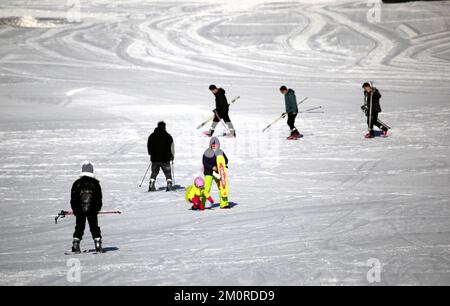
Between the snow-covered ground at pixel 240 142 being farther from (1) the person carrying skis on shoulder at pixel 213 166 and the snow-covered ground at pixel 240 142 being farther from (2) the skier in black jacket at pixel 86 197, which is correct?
(2) the skier in black jacket at pixel 86 197

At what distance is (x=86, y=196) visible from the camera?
12031 mm

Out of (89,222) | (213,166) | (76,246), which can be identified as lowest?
(76,246)

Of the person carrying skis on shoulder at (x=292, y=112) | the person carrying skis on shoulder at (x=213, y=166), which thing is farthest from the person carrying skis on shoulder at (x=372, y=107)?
the person carrying skis on shoulder at (x=213, y=166)

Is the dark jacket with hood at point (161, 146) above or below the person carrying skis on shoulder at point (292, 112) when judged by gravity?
below

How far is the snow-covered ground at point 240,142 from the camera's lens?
12.1 meters

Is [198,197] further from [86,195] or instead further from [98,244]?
[86,195]

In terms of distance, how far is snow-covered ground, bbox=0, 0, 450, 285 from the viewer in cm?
1206

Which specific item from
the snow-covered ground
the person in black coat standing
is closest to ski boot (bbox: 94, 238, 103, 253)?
the snow-covered ground

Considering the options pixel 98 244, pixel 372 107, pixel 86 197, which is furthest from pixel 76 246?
pixel 372 107

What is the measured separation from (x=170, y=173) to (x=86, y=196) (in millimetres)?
5327

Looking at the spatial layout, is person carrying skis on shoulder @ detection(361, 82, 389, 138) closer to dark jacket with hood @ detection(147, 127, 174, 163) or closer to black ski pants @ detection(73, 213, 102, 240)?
dark jacket with hood @ detection(147, 127, 174, 163)

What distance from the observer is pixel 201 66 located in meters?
38.8

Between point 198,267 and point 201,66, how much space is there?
91.0 feet

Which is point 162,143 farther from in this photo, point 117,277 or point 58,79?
point 58,79
